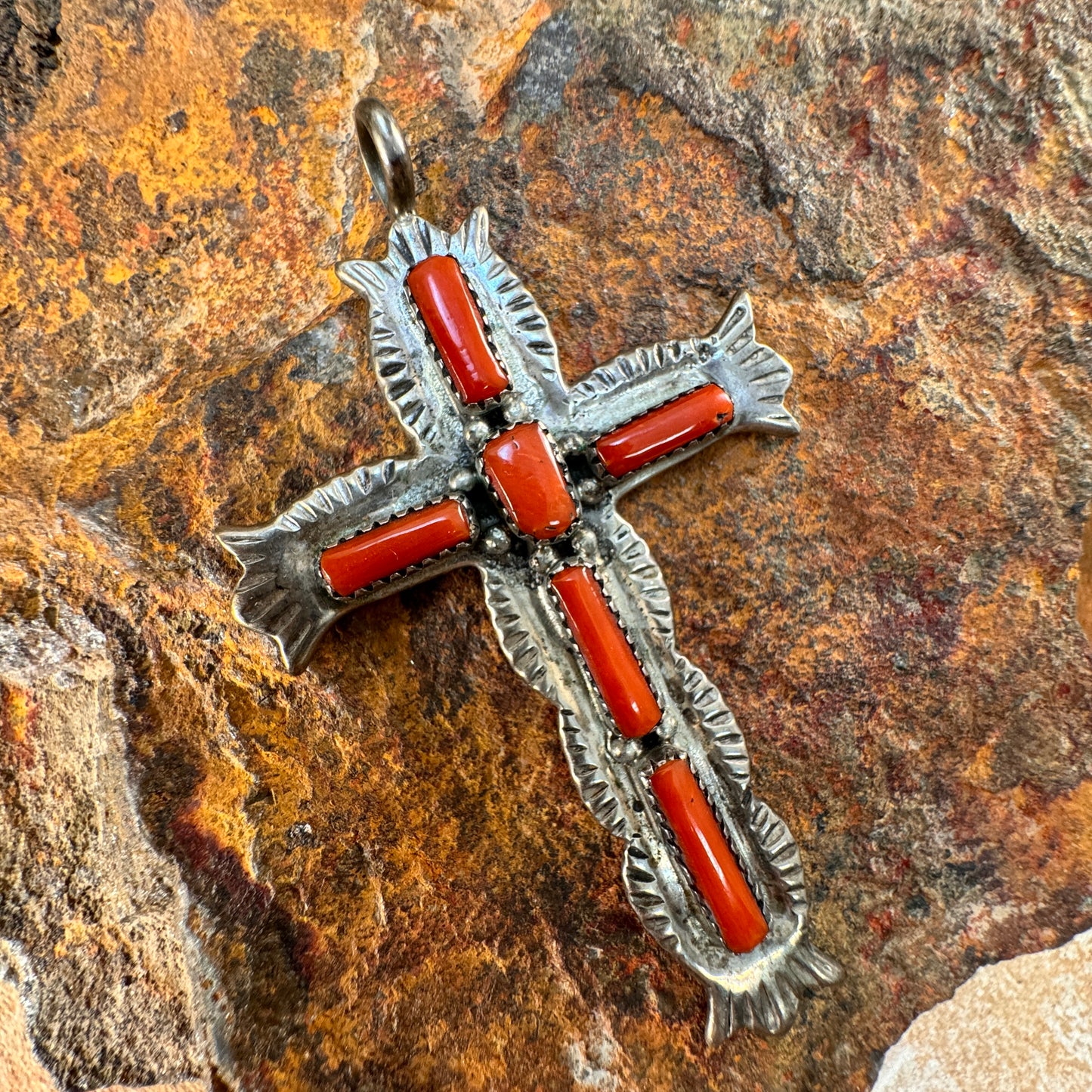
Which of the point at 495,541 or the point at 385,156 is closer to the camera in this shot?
the point at 385,156

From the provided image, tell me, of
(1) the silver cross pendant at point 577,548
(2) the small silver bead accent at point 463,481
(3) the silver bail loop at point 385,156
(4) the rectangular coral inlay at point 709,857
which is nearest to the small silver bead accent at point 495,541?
(1) the silver cross pendant at point 577,548

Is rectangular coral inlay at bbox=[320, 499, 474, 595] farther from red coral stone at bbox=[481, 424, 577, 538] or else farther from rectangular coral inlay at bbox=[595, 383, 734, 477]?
rectangular coral inlay at bbox=[595, 383, 734, 477]

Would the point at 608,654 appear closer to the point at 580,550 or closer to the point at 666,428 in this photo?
the point at 580,550

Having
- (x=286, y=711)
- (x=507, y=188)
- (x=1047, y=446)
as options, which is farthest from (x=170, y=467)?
(x=1047, y=446)

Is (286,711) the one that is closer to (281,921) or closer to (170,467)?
(281,921)

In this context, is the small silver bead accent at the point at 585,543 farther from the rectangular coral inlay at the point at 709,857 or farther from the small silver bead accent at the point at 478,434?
the rectangular coral inlay at the point at 709,857

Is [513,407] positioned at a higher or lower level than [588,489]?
higher

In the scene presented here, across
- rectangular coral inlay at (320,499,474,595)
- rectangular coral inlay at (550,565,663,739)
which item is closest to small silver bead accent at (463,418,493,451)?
rectangular coral inlay at (320,499,474,595)

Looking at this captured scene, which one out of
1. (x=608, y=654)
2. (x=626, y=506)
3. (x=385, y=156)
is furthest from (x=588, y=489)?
(x=385, y=156)

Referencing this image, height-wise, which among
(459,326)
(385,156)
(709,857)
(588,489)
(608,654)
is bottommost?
(709,857)
